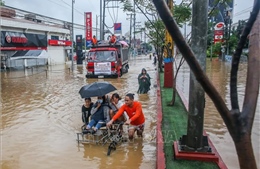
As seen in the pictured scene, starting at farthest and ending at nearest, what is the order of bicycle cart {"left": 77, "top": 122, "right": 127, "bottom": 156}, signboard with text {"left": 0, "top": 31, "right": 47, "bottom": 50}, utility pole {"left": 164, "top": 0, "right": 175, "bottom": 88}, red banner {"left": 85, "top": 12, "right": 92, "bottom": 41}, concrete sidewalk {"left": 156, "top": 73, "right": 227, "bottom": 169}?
1. red banner {"left": 85, "top": 12, "right": 92, "bottom": 41}
2. signboard with text {"left": 0, "top": 31, "right": 47, "bottom": 50}
3. utility pole {"left": 164, "top": 0, "right": 175, "bottom": 88}
4. bicycle cart {"left": 77, "top": 122, "right": 127, "bottom": 156}
5. concrete sidewalk {"left": 156, "top": 73, "right": 227, "bottom": 169}

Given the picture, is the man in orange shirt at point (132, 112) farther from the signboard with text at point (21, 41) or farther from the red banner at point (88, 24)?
the red banner at point (88, 24)

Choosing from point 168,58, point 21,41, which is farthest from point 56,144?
point 21,41

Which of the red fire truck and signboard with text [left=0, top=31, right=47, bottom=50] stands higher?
signboard with text [left=0, top=31, right=47, bottom=50]

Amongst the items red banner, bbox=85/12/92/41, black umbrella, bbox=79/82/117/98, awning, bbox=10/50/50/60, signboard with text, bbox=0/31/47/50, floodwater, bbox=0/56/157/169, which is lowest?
floodwater, bbox=0/56/157/169

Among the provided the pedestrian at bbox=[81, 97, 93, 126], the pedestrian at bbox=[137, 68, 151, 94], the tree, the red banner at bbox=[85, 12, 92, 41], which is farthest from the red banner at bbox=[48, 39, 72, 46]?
the tree

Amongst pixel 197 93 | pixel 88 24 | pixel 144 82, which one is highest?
pixel 88 24

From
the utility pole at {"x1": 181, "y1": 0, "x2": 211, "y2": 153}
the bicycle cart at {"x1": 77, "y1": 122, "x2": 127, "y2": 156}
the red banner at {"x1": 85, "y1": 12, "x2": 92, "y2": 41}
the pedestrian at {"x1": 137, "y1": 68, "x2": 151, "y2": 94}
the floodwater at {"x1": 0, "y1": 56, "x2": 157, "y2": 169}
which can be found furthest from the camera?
the red banner at {"x1": 85, "y1": 12, "x2": 92, "y2": 41}

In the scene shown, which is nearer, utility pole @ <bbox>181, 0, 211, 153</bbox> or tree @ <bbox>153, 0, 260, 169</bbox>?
tree @ <bbox>153, 0, 260, 169</bbox>

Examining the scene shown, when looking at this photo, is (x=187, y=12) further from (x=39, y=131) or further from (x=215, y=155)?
(x=39, y=131)

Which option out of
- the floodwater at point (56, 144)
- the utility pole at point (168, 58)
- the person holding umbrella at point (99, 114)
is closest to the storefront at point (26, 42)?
the floodwater at point (56, 144)

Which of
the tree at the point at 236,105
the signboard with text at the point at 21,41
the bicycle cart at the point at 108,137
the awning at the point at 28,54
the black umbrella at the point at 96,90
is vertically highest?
the signboard with text at the point at 21,41

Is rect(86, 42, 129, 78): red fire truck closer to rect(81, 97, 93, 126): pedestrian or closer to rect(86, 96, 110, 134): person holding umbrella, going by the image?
rect(81, 97, 93, 126): pedestrian

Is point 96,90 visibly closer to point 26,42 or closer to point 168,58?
point 168,58

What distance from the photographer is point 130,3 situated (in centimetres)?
1067
